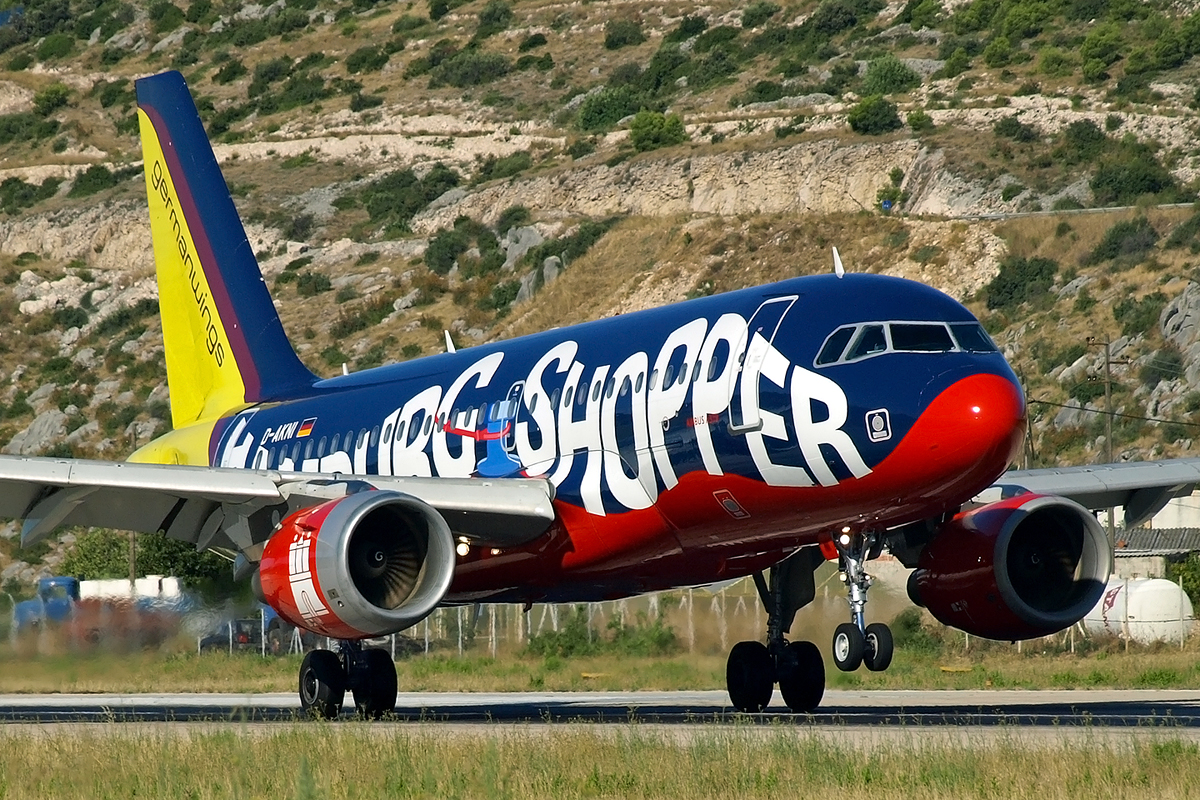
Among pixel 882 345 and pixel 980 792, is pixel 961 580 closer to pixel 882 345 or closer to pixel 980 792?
pixel 882 345

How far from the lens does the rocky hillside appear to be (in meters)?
68.5

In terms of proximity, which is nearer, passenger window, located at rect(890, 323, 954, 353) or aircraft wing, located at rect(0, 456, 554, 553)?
passenger window, located at rect(890, 323, 954, 353)

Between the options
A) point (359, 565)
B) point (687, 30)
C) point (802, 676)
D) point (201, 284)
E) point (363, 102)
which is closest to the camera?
point (359, 565)

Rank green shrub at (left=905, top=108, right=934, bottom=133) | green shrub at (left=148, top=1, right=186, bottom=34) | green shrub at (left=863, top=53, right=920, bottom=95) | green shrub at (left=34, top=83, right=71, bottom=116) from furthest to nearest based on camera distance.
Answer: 1. green shrub at (left=148, top=1, right=186, bottom=34)
2. green shrub at (left=34, top=83, right=71, bottom=116)
3. green shrub at (left=863, top=53, right=920, bottom=95)
4. green shrub at (left=905, top=108, right=934, bottom=133)

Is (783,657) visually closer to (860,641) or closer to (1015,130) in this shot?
(860,641)

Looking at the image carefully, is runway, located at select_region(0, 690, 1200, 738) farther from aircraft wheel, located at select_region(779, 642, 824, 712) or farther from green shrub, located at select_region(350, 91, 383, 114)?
green shrub, located at select_region(350, 91, 383, 114)

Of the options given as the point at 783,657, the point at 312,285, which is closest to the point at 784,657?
the point at 783,657

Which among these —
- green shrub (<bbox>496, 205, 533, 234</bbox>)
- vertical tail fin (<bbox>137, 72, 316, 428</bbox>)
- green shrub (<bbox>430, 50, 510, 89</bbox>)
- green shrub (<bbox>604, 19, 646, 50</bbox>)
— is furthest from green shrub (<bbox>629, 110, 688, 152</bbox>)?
vertical tail fin (<bbox>137, 72, 316, 428</bbox>)

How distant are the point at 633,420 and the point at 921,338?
11.5 ft

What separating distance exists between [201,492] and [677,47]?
100768 mm

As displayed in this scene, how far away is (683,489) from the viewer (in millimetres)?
18328

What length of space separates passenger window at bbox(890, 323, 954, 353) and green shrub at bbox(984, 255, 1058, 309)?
51.7m

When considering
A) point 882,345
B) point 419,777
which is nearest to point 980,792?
point 419,777

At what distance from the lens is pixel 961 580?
757 inches
